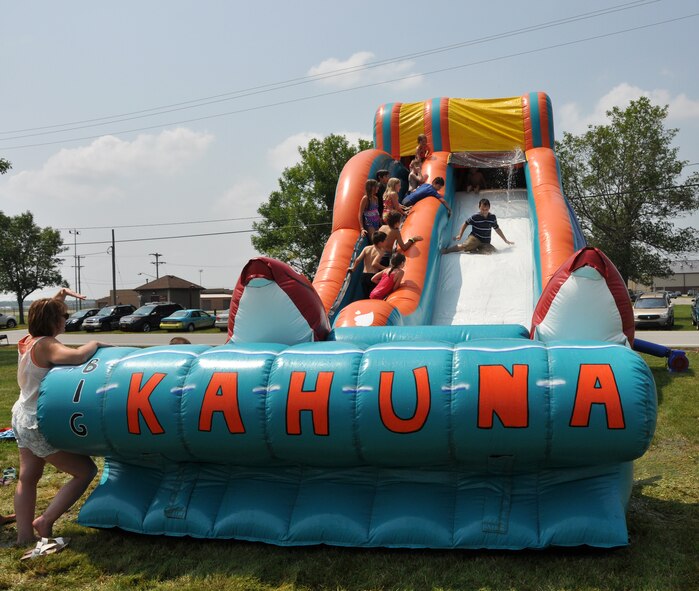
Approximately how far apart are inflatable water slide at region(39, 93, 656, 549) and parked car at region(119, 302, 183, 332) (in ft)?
73.5

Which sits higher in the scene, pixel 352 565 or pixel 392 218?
pixel 392 218

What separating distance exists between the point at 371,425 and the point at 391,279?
3.34 m

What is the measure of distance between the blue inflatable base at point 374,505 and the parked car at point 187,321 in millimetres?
21518

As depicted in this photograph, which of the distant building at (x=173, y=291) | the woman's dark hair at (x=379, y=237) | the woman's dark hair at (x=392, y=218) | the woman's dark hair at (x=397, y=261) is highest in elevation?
the woman's dark hair at (x=392, y=218)

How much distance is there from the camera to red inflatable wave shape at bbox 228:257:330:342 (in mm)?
4246

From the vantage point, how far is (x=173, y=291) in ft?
135

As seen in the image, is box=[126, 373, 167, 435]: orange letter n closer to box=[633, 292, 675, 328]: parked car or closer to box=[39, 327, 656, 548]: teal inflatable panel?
box=[39, 327, 656, 548]: teal inflatable panel

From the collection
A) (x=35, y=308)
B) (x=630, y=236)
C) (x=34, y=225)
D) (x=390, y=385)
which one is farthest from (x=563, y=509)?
(x=34, y=225)

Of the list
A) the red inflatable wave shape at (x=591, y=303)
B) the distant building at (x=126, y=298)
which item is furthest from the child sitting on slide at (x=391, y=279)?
the distant building at (x=126, y=298)

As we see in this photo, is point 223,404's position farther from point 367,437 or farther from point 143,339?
point 143,339

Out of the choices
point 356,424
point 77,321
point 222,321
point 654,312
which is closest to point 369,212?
point 356,424

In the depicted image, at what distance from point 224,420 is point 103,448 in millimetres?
827

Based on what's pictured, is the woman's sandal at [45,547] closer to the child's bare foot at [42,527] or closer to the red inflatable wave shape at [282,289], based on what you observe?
the child's bare foot at [42,527]

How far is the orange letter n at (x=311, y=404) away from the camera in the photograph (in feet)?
11.4
